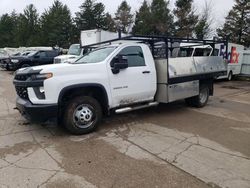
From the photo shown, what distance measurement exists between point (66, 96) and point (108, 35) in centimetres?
1092

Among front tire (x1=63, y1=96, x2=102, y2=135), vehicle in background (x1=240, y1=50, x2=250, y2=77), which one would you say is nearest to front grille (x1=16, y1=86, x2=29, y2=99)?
front tire (x1=63, y1=96, x2=102, y2=135)

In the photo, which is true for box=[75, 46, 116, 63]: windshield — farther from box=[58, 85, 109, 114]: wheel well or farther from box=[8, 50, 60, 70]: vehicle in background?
box=[8, 50, 60, 70]: vehicle in background

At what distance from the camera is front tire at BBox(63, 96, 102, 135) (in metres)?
5.42

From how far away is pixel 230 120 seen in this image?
7.05 metres

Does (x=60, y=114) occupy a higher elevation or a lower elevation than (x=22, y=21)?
lower

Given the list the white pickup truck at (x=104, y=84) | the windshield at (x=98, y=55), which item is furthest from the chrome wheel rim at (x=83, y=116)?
the windshield at (x=98, y=55)

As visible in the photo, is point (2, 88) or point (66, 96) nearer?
point (66, 96)

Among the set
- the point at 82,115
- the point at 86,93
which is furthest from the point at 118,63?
the point at 82,115

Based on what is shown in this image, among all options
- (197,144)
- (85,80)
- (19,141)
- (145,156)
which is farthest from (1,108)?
(197,144)

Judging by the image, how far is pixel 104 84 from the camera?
5727 mm

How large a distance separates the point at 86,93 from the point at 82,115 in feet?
1.67

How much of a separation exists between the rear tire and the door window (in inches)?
108

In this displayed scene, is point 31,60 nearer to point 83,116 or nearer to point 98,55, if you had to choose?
point 98,55

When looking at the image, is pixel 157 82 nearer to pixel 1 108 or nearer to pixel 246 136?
pixel 246 136
